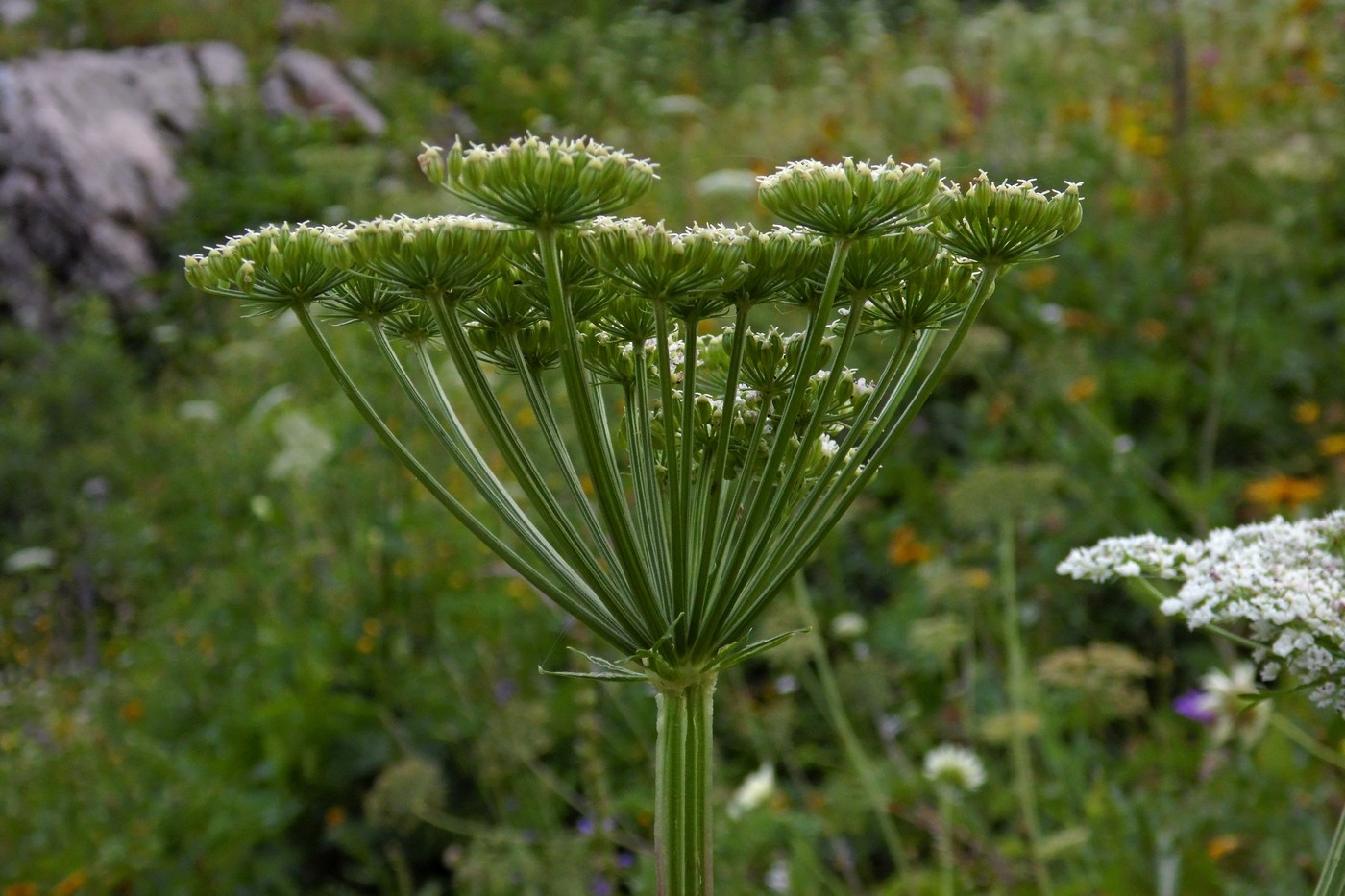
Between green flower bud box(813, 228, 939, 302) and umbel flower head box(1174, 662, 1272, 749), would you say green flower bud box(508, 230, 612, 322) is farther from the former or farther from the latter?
umbel flower head box(1174, 662, 1272, 749)

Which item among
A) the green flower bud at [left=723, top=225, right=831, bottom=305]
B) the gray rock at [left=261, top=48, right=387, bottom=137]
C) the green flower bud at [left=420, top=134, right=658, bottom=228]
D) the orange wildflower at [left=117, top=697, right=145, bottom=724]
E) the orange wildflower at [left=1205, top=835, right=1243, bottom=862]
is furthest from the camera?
the gray rock at [left=261, top=48, right=387, bottom=137]

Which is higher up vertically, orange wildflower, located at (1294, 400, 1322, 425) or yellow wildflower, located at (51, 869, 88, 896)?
orange wildflower, located at (1294, 400, 1322, 425)

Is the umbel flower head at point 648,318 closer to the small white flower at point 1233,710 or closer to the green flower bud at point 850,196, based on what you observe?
the green flower bud at point 850,196

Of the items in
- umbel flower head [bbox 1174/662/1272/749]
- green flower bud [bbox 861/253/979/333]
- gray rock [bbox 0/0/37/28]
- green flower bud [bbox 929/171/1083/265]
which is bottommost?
umbel flower head [bbox 1174/662/1272/749]

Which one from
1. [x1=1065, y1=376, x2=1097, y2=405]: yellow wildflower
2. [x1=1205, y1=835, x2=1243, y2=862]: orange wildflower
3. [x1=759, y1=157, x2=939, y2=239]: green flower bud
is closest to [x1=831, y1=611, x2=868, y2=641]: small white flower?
[x1=1205, y1=835, x2=1243, y2=862]: orange wildflower

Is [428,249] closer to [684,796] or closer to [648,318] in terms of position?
[648,318]

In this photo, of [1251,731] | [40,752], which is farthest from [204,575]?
[1251,731]

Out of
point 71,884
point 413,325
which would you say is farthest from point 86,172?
point 413,325
